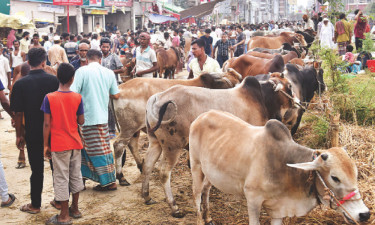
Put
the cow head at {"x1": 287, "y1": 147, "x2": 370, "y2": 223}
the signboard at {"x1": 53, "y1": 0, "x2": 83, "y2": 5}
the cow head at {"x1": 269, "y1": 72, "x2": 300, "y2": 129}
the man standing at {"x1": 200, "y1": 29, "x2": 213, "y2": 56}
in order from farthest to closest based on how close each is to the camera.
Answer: the signboard at {"x1": 53, "y1": 0, "x2": 83, "y2": 5}
the man standing at {"x1": 200, "y1": 29, "x2": 213, "y2": 56}
the cow head at {"x1": 269, "y1": 72, "x2": 300, "y2": 129}
the cow head at {"x1": 287, "y1": 147, "x2": 370, "y2": 223}

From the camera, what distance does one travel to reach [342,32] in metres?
14.7

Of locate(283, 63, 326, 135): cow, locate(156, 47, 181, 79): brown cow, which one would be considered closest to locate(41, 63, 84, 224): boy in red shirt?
locate(283, 63, 326, 135): cow

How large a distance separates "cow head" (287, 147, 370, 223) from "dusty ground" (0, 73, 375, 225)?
0.79 meters

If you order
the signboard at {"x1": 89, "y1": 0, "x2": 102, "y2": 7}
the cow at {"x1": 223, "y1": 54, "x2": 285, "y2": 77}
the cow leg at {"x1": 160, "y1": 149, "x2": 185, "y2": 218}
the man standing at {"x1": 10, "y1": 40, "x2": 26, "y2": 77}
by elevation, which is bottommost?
the cow leg at {"x1": 160, "y1": 149, "x2": 185, "y2": 218}

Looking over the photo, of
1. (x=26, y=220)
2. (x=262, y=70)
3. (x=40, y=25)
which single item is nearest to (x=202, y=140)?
(x=26, y=220)

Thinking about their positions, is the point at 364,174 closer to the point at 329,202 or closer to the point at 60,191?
the point at 329,202

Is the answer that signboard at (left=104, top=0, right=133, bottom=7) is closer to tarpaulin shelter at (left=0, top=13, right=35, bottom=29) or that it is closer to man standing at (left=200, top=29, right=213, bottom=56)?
tarpaulin shelter at (left=0, top=13, right=35, bottom=29)

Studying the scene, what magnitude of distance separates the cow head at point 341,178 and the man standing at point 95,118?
2926 millimetres

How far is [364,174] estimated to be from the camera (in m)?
4.75

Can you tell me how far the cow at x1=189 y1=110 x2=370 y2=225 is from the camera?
3.22 meters

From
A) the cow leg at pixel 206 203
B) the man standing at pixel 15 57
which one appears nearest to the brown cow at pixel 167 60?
the man standing at pixel 15 57

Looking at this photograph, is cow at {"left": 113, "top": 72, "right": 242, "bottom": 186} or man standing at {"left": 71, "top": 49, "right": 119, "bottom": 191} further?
cow at {"left": 113, "top": 72, "right": 242, "bottom": 186}

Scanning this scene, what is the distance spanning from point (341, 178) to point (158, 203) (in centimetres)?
279

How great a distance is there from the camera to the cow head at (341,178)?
3.18 meters
